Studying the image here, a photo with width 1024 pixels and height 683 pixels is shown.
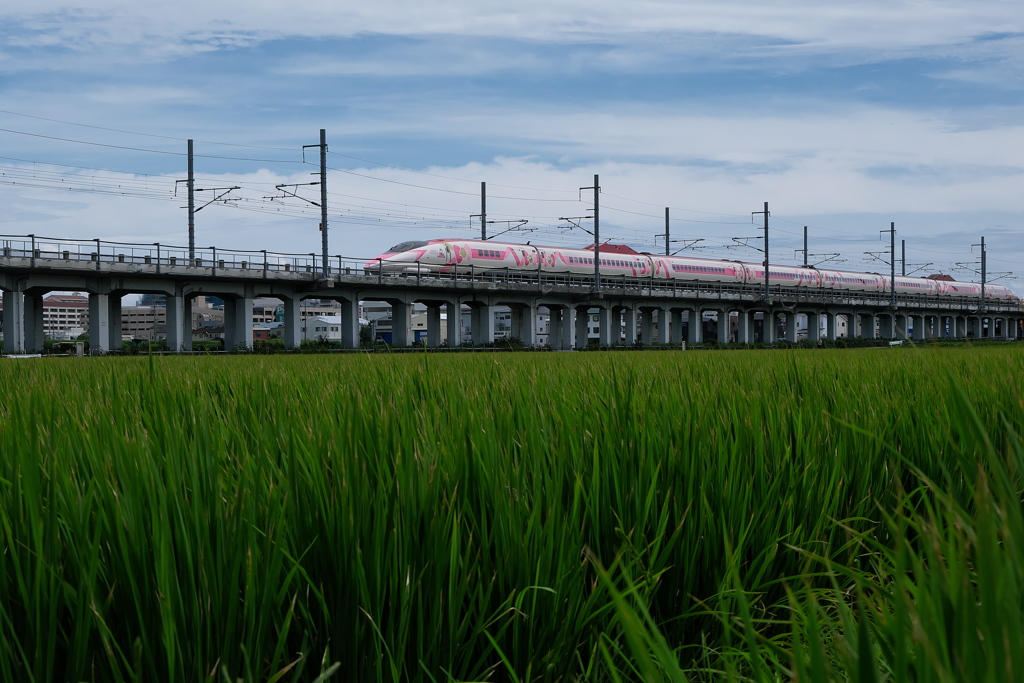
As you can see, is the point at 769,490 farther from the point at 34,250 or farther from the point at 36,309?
the point at 36,309

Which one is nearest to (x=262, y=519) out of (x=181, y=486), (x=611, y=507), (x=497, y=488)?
(x=181, y=486)

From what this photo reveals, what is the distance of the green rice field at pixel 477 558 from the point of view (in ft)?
2.91

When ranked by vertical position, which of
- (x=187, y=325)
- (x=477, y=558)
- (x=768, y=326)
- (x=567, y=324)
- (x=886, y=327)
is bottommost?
(x=886, y=327)

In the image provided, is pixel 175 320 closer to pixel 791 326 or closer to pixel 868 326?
pixel 791 326

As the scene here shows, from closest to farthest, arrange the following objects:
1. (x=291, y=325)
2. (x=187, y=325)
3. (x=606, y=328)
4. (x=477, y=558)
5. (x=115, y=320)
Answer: (x=477, y=558) → (x=115, y=320) → (x=291, y=325) → (x=187, y=325) → (x=606, y=328)

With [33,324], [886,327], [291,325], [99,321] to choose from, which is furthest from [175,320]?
[886,327]

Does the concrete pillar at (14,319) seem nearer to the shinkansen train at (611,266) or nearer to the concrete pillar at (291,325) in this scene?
the concrete pillar at (291,325)

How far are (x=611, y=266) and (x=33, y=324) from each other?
3966 centimetres

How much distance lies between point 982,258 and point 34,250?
93619 millimetres

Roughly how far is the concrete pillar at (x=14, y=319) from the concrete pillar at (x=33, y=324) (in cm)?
221

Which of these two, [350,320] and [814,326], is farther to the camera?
[814,326]

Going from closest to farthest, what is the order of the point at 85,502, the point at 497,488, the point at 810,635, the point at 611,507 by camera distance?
1. the point at 810,635
2. the point at 85,502
3. the point at 497,488
4. the point at 611,507

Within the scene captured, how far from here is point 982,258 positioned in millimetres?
96688

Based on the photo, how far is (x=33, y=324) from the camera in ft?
152
